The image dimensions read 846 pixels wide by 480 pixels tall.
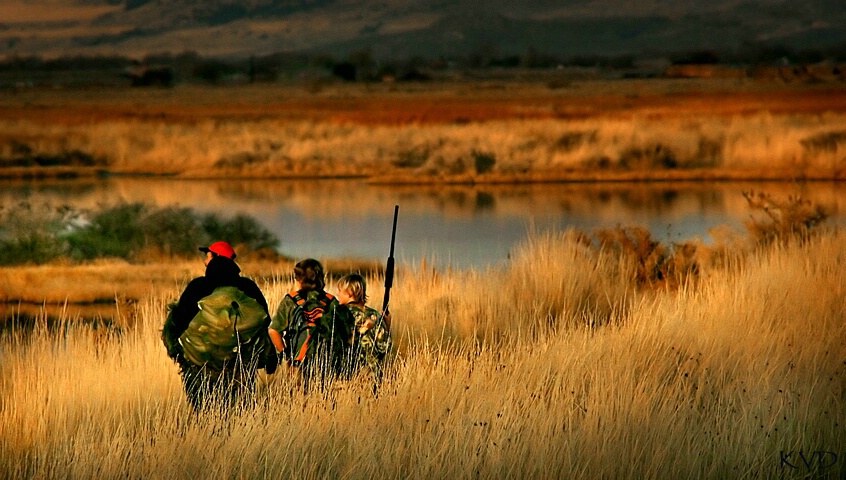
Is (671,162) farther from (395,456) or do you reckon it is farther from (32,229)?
(395,456)

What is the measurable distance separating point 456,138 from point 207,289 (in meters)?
36.9

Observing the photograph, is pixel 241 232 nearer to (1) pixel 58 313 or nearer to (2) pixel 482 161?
(1) pixel 58 313

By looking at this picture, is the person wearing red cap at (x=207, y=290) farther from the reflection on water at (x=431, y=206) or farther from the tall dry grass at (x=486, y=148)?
the tall dry grass at (x=486, y=148)

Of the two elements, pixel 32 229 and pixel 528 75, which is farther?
pixel 528 75

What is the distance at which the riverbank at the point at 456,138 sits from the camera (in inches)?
1490

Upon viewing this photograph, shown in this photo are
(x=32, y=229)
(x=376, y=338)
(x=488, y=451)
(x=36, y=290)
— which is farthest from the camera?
(x=32, y=229)

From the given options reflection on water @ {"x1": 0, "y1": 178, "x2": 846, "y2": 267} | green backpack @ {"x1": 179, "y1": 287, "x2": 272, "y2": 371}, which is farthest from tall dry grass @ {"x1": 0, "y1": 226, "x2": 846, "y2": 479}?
reflection on water @ {"x1": 0, "y1": 178, "x2": 846, "y2": 267}

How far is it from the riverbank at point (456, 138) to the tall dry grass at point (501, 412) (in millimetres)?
23503

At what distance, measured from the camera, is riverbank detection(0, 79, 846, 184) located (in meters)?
37.8

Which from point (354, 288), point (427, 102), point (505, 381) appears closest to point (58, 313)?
point (354, 288)

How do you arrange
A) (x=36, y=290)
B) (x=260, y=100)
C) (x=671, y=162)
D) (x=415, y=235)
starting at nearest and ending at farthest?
(x=36, y=290)
(x=415, y=235)
(x=671, y=162)
(x=260, y=100)

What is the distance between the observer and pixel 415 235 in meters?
23.7

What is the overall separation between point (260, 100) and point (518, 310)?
62.0 metres

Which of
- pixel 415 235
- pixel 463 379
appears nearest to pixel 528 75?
pixel 415 235
